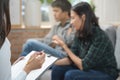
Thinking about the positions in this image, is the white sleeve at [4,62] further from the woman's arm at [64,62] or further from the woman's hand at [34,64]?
the woman's arm at [64,62]

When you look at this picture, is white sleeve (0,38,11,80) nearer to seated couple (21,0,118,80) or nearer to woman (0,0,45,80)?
woman (0,0,45,80)

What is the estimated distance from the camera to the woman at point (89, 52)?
2.34m

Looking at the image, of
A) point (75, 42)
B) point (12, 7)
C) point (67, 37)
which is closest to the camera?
point (75, 42)

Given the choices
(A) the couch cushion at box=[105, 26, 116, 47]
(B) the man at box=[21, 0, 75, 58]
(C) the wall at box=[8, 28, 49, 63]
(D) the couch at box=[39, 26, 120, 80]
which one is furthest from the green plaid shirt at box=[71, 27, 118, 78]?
(C) the wall at box=[8, 28, 49, 63]

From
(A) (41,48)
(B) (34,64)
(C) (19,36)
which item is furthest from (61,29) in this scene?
(B) (34,64)

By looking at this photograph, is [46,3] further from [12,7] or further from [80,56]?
[80,56]

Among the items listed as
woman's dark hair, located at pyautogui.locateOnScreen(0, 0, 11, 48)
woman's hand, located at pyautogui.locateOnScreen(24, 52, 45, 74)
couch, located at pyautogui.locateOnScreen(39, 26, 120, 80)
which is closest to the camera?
woman's dark hair, located at pyautogui.locateOnScreen(0, 0, 11, 48)

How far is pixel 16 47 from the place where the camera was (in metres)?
4.03

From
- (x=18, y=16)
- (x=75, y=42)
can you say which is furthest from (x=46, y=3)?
(x=75, y=42)

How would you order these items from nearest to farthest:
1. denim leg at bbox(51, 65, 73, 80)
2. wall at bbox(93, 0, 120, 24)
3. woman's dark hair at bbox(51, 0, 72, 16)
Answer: denim leg at bbox(51, 65, 73, 80) < woman's dark hair at bbox(51, 0, 72, 16) < wall at bbox(93, 0, 120, 24)

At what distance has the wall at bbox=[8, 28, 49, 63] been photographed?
400 centimetres

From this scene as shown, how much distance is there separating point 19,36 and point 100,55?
189 centimetres

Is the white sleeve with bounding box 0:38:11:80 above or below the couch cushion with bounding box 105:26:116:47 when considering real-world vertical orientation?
above

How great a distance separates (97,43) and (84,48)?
7.3 inches
